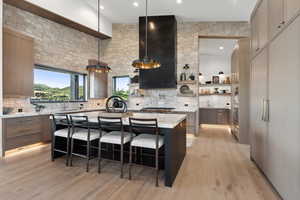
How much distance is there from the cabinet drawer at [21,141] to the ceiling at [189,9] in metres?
4.23

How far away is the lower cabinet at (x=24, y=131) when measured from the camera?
3559mm

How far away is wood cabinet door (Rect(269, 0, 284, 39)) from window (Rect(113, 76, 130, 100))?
203 inches

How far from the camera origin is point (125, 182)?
8.23ft

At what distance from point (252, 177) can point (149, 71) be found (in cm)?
421

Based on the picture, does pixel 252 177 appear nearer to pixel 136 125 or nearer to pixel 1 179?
pixel 136 125

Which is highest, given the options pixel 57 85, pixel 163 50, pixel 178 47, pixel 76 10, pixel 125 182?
pixel 76 10

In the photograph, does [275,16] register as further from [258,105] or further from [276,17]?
[258,105]

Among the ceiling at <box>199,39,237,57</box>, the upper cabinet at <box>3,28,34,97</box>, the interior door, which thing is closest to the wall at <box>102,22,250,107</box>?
the ceiling at <box>199,39,237,57</box>

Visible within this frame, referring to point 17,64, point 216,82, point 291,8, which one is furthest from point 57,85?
point 216,82

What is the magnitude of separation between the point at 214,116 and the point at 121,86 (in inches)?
176

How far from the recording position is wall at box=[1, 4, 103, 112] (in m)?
4.18

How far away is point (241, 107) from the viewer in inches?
185

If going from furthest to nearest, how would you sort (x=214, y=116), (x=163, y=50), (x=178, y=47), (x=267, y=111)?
(x=214, y=116) < (x=178, y=47) < (x=163, y=50) < (x=267, y=111)

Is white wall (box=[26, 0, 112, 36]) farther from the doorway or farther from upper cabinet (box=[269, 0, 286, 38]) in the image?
upper cabinet (box=[269, 0, 286, 38])
